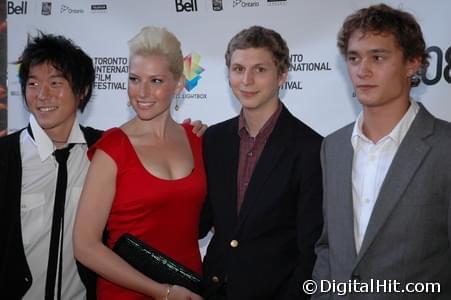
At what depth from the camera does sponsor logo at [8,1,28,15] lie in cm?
464

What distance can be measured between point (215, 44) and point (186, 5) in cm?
40

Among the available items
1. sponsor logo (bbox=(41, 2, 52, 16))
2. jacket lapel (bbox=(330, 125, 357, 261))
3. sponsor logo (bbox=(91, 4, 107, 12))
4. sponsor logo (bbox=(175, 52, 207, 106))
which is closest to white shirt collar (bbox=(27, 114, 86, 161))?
jacket lapel (bbox=(330, 125, 357, 261))

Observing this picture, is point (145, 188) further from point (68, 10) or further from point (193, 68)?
point (68, 10)

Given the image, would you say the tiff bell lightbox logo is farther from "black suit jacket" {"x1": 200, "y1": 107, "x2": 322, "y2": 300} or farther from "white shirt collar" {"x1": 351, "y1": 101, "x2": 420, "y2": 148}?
"white shirt collar" {"x1": 351, "y1": 101, "x2": 420, "y2": 148}

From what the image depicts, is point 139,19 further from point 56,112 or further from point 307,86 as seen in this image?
point 56,112

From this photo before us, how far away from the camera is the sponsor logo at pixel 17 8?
4.64 meters

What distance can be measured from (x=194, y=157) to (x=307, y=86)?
1731 millimetres

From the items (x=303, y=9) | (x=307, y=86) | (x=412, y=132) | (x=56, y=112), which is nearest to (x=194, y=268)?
(x=56, y=112)

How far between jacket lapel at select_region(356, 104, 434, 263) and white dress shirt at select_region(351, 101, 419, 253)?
2.0 inches

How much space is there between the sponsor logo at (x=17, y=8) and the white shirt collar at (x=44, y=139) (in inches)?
99.7

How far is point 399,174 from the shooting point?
194cm

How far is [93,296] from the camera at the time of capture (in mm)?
2385

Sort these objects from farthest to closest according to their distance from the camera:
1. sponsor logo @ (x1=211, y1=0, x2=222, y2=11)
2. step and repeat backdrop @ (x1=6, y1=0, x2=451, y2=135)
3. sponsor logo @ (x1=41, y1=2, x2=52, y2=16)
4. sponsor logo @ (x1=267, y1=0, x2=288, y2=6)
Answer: sponsor logo @ (x1=41, y1=2, x2=52, y2=16) → sponsor logo @ (x1=211, y1=0, x2=222, y2=11) → sponsor logo @ (x1=267, y1=0, x2=288, y2=6) → step and repeat backdrop @ (x1=6, y1=0, x2=451, y2=135)

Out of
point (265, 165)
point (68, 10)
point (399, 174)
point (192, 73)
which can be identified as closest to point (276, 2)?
point (192, 73)
